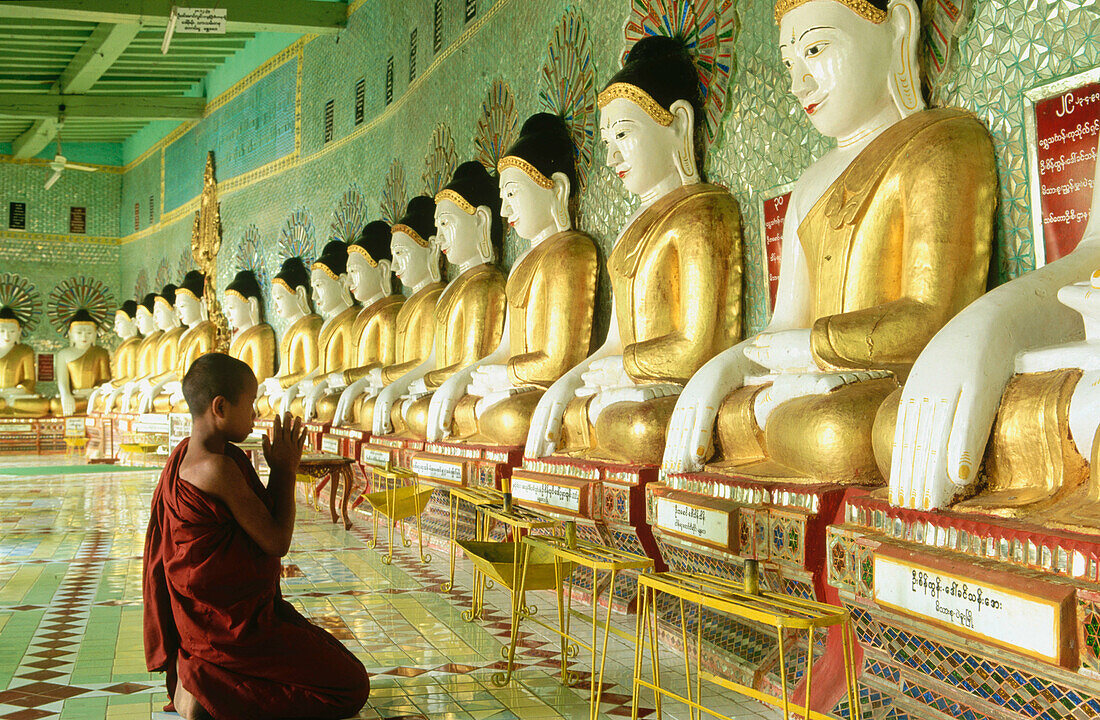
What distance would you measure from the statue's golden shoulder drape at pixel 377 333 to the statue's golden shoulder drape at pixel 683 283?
4203 millimetres

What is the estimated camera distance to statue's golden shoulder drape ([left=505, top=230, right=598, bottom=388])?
216 inches

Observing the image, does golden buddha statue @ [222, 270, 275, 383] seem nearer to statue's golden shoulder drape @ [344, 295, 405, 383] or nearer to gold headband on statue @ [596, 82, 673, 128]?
statue's golden shoulder drape @ [344, 295, 405, 383]

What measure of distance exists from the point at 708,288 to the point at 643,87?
1.00 metres

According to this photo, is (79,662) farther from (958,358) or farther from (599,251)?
(599,251)

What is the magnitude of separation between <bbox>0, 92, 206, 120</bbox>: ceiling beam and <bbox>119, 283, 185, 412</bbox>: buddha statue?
2653 millimetres

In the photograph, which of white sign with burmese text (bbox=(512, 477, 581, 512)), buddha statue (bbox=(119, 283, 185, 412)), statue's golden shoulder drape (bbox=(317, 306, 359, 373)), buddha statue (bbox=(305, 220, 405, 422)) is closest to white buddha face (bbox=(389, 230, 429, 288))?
buddha statue (bbox=(305, 220, 405, 422))

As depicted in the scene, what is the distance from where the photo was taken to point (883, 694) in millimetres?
2463

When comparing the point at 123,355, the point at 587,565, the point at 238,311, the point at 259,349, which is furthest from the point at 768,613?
the point at 123,355

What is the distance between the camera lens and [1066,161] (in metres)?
3.13

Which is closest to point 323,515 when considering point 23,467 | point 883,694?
point 883,694

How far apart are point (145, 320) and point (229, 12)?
23.9ft

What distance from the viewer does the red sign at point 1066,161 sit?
306 cm

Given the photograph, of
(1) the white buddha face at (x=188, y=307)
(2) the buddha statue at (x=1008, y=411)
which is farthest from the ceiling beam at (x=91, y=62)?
(2) the buddha statue at (x=1008, y=411)

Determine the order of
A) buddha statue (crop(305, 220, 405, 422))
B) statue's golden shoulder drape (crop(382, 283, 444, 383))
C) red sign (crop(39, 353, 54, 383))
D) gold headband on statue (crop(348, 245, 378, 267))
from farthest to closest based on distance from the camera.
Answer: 1. red sign (crop(39, 353, 54, 383))
2. gold headband on statue (crop(348, 245, 378, 267))
3. buddha statue (crop(305, 220, 405, 422))
4. statue's golden shoulder drape (crop(382, 283, 444, 383))
